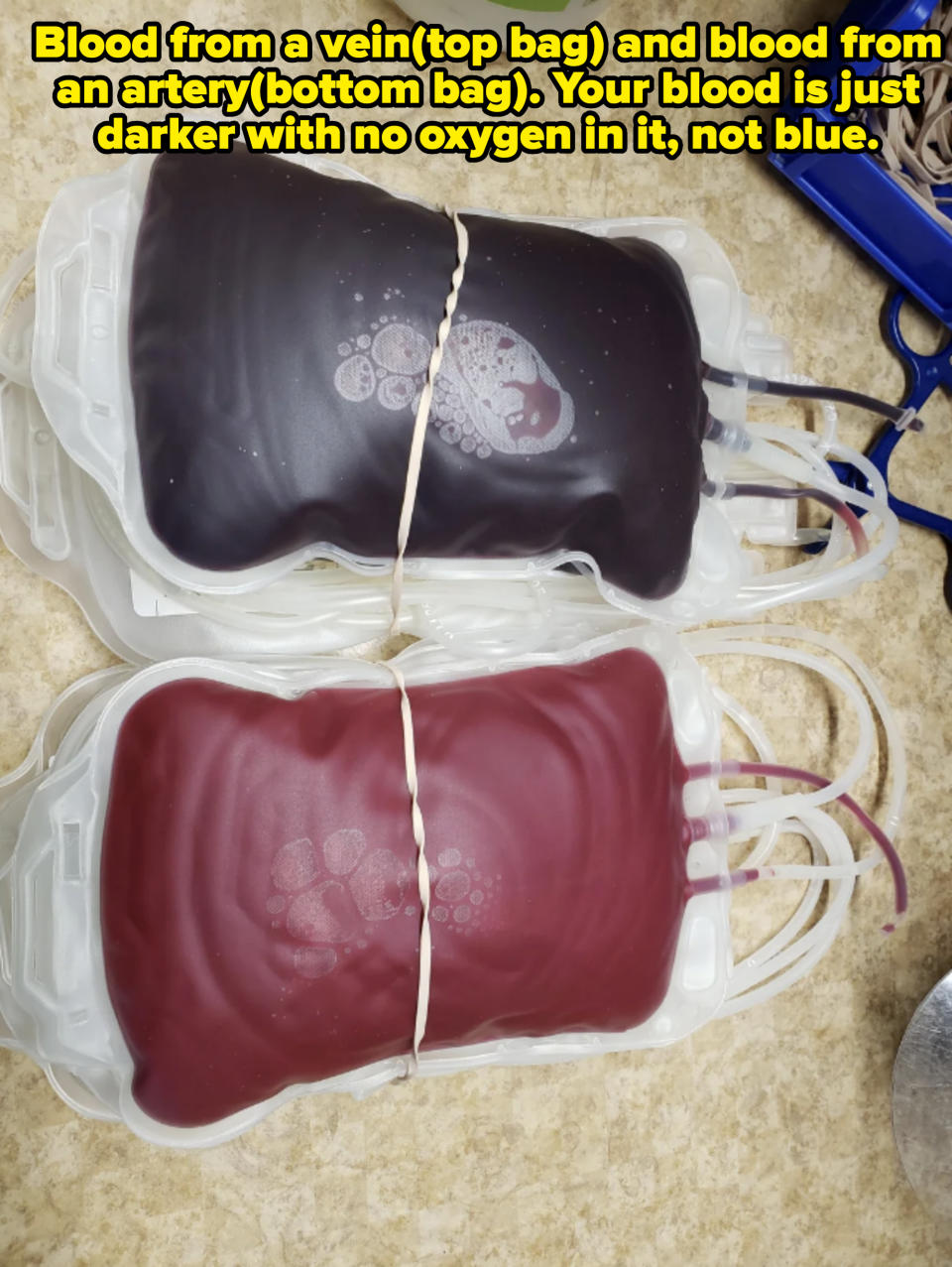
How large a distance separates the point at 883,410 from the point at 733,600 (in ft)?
0.93

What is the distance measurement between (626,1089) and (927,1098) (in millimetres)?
336

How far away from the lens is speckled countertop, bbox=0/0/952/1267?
3.24 feet

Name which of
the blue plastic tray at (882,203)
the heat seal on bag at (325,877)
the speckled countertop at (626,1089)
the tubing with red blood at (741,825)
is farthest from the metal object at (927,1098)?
the blue plastic tray at (882,203)

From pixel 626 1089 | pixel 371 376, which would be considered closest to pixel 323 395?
pixel 371 376

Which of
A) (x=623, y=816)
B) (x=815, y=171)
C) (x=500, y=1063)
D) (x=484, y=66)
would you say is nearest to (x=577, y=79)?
(x=484, y=66)

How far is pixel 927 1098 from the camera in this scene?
1135 millimetres

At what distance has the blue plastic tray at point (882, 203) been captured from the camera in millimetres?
1045

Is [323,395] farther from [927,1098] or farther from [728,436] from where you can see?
[927,1098]

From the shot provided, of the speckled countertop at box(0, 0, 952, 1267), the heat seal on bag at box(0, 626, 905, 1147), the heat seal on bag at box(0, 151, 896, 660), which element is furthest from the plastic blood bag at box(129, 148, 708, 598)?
the speckled countertop at box(0, 0, 952, 1267)

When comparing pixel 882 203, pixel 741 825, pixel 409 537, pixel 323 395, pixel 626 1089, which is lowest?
pixel 626 1089

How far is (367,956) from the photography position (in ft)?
2.74

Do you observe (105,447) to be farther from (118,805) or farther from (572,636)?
(572,636)

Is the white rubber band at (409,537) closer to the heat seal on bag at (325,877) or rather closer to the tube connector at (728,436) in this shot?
the heat seal on bag at (325,877)

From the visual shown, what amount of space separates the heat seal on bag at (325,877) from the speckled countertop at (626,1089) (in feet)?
0.43
